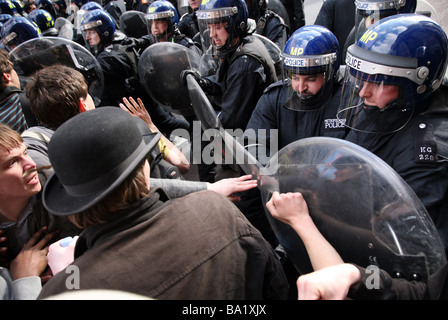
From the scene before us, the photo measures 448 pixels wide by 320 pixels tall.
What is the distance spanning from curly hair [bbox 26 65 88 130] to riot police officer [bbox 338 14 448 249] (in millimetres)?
1537

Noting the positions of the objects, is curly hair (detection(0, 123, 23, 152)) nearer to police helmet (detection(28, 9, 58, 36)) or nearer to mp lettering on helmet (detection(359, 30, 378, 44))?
mp lettering on helmet (detection(359, 30, 378, 44))

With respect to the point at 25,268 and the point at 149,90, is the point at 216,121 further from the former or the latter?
the point at 25,268

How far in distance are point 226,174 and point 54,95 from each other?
Result: 1719 mm

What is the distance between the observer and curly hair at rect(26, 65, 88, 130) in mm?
1791

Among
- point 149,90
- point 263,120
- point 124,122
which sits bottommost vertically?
point 149,90

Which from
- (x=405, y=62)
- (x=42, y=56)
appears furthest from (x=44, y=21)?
(x=405, y=62)

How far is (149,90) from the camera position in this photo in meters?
3.50

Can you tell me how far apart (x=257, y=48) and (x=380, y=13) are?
3.57 feet

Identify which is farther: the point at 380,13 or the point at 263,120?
the point at 380,13

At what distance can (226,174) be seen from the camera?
3.13 meters

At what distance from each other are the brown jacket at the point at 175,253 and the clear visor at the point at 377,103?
95cm
